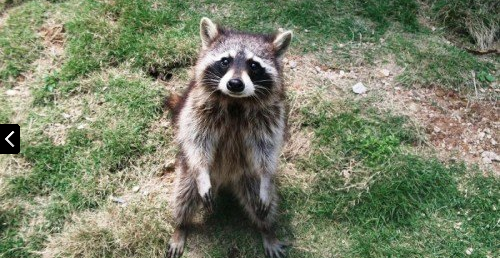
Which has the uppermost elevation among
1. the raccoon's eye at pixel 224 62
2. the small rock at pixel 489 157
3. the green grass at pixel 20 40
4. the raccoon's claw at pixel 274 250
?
the raccoon's eye at pixel 224 62

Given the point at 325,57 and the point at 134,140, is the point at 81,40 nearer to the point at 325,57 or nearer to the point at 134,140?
the point at 134,140

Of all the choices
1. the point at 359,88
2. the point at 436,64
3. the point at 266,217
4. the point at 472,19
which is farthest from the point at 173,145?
the point at 472,19

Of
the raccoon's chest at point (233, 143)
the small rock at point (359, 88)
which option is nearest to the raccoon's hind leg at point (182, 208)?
the raccoon's chest at point (233, 143)

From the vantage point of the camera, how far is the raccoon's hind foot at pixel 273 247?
3174 mm

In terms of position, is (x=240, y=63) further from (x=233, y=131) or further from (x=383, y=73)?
(x=383, y=73)

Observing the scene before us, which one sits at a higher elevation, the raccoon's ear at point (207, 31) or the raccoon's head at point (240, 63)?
the raccoon's ear at point (207, 31)

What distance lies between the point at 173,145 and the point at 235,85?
1187mm

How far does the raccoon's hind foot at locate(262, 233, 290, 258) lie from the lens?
3174mm

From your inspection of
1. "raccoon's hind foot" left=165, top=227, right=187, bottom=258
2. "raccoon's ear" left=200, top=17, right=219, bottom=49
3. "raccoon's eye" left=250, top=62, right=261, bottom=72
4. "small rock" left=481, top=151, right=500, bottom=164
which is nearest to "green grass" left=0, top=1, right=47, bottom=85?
"raccoon's ear" left=200, top=17, right=219, bottom=49

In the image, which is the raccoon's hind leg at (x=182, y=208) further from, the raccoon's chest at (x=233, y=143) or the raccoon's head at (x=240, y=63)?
the raccoon's head at (x=240, y=63)

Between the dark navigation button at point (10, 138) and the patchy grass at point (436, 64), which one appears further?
the patchy grass at point (436, 64)

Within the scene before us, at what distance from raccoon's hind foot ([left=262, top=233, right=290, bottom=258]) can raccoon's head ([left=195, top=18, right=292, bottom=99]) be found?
952mm

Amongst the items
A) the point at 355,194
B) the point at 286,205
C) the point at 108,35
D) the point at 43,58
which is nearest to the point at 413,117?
the point at 355,194

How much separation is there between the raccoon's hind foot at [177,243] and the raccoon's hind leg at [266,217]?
450 millimetres
